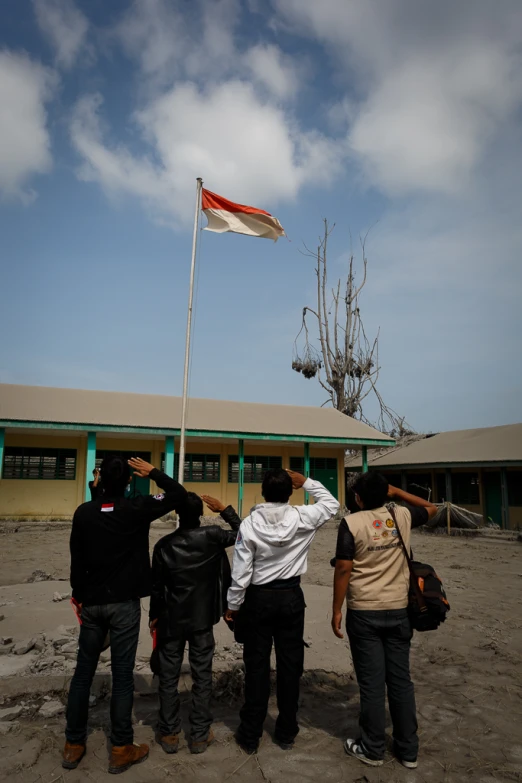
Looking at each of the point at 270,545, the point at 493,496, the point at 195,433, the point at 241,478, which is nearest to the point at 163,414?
the point at 195,433

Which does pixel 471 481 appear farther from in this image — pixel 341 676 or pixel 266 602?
pixel 266 602

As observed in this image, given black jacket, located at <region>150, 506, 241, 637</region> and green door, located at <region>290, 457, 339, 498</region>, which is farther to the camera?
green door, located at <region>290, 457, 339, 498</region>

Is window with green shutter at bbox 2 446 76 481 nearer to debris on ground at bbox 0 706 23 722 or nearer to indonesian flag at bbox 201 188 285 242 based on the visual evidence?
indonesian flag at bbox 201 188 285 242

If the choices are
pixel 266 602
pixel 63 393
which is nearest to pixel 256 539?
pixel 266 602

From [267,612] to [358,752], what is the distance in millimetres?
988

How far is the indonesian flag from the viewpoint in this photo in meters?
13.1

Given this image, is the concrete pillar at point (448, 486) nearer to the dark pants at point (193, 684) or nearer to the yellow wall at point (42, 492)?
the yellow wall at point (42, 492)

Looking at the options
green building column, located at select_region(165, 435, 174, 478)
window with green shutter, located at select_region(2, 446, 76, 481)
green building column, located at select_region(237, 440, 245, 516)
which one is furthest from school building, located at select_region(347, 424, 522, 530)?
window with green shutter, located at select_region(2, 446, 76, 481)

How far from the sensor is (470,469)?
71.3ft

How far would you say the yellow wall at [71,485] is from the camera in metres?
17.8

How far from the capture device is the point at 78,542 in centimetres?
325

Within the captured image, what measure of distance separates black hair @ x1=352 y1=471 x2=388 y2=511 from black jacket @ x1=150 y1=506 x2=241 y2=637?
90cm

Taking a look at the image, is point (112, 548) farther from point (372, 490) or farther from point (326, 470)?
point (326, 470)

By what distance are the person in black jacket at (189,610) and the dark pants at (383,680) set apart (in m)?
0.95
